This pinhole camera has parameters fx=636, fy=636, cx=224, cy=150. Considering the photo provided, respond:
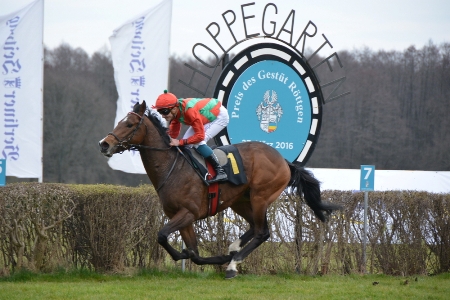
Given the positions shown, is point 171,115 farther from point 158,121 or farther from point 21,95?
point 21,95

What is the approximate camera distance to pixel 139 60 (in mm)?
12016

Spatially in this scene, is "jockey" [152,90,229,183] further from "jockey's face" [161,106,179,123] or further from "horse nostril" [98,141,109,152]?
"horse nostril" [98,141,109,152]

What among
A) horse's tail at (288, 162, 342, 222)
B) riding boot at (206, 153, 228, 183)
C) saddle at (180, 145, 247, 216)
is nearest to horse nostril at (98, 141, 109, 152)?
saddle at (180, 145, 247, 216)

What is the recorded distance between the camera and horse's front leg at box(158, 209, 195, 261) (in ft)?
20.4

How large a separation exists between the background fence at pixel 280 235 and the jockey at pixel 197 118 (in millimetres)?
1169

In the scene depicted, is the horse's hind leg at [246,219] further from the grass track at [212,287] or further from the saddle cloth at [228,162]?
the saddle cloth at [228,162]

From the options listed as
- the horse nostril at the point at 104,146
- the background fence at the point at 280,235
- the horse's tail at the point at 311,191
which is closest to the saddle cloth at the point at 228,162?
the horse's tail at the point at 311,191

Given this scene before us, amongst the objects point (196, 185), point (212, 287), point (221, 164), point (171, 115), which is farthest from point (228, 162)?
point (212, 287)

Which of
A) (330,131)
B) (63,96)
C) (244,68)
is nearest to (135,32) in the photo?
(244,68)

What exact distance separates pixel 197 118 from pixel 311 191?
1.74 m

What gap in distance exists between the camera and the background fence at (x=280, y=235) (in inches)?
289

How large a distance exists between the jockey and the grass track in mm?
1174

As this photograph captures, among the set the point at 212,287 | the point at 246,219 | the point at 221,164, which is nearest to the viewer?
the point at 212,287

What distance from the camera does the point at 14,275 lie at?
6.96 meters
